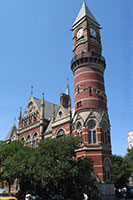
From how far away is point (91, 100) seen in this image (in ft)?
114

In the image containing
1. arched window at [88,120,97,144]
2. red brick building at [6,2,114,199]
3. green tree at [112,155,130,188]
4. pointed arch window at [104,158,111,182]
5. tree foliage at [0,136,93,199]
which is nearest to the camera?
tree foliage at [0,136,93,199]

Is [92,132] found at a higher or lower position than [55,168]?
higher

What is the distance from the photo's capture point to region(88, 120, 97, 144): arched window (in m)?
32.6

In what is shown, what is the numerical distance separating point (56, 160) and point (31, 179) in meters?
5.27

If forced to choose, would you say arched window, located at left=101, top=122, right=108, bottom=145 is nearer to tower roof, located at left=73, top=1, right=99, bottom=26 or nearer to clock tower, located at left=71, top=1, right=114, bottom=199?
clock tower, located at left=71, top=1, right=114, bottom=199

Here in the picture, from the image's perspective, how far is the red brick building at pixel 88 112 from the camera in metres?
31.6

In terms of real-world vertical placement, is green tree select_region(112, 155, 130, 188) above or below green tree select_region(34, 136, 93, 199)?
below

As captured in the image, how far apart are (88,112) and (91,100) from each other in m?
2.23

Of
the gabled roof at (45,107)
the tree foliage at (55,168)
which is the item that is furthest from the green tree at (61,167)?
the gabled roof at (45,107)

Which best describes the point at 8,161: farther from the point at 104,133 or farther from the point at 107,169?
the point at 104,133

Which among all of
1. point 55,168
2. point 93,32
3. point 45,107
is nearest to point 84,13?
point 93,32

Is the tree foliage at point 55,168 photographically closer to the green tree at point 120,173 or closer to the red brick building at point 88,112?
the red brick building at point 88,112

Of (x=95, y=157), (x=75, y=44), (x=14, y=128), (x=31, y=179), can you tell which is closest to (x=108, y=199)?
(x=95, y=157)

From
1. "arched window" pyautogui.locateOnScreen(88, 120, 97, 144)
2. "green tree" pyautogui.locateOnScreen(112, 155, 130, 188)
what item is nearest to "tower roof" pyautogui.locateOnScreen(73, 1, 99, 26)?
"arched window" pyautogui.locateOnScreen(88, 120, 97, 144)
